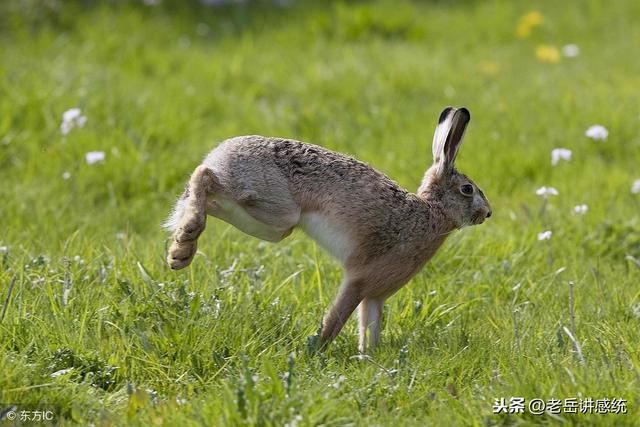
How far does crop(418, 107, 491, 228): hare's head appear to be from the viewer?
4.61 metres

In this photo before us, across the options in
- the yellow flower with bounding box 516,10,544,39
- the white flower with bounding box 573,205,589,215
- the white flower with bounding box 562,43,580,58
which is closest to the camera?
the white flower with bounding box 573,205,589,215

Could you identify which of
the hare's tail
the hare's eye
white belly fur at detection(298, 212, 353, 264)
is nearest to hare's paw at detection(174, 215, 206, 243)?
the hare's tail

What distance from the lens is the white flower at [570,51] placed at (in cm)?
964

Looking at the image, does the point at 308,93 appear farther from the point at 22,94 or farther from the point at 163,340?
the point at 163,340

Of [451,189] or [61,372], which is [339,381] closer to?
[61,372]

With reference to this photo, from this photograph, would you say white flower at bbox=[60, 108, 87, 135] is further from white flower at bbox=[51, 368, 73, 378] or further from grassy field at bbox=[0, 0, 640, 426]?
white flower at bbox=[51, 368, 73, 378]

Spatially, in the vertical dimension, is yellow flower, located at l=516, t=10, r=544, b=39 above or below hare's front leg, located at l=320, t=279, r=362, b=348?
above

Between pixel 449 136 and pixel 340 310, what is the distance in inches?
39.5

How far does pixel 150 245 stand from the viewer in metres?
5.27

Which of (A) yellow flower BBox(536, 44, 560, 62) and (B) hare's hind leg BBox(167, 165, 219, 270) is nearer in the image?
(B) hare's hind leg BBox(167, 165, 219, 270)

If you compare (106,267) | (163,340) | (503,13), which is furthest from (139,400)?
(503,13)

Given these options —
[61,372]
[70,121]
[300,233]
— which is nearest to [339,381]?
[61,372]

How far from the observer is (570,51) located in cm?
969

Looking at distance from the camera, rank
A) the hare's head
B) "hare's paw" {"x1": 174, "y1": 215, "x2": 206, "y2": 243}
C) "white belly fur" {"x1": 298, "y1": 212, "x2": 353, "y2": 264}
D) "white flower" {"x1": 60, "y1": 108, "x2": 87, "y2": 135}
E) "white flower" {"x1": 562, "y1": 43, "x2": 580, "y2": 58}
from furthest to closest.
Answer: "white flower" {"x1": 562, "y1": 43, "x2": 580, "y2": 58} < "white flower" {"x1": 60, "y1": 108, "x2": 87, "y2": 135} < the hare's head < "white belly fur" {"x1": 298, "y1": 212, "x2": 353, "y2": 264} < "hare's paw" {"x1": 174, "y1": 215, "x2": 206, "y2": 243}
